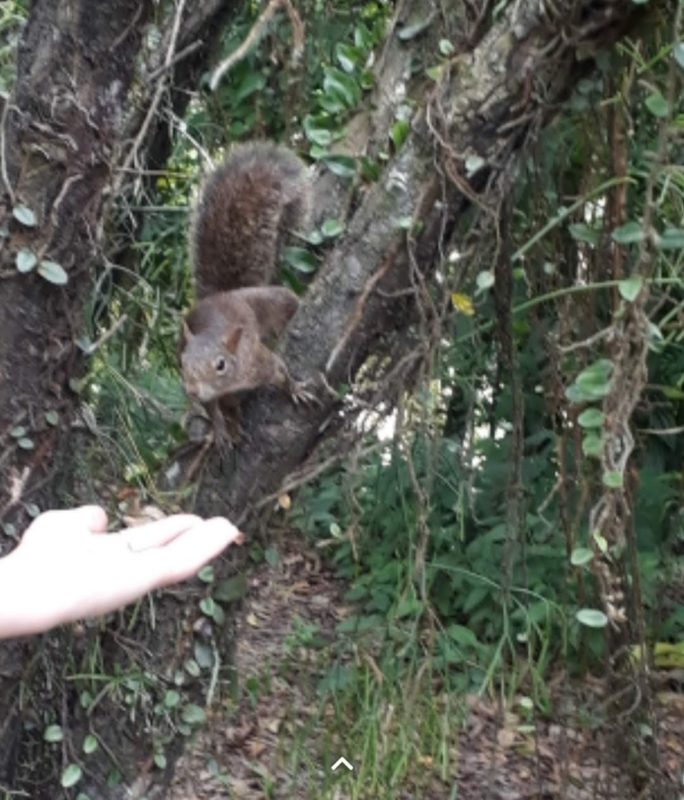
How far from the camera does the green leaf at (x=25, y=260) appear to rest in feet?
5.76

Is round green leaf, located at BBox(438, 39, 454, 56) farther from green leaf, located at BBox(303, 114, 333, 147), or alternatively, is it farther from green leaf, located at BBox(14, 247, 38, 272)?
green leaf, located at BBox(14, 247, 38, 272)

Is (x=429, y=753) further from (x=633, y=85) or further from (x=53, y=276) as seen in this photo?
(x=633, y=85)

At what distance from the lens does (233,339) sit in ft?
7.09

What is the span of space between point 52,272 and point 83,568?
66 centimetres

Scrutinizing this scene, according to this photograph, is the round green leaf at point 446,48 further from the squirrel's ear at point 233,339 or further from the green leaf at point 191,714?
the green leaf at point 191,714

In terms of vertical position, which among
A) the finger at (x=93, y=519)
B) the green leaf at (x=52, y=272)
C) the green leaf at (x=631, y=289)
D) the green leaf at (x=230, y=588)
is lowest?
the green leaf at (x=230, y=588)

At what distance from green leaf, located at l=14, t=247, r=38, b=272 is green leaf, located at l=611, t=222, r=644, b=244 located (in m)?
0.76

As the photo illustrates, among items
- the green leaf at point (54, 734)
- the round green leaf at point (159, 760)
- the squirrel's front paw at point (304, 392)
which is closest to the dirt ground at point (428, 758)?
the round green leaf at point (159, 760)

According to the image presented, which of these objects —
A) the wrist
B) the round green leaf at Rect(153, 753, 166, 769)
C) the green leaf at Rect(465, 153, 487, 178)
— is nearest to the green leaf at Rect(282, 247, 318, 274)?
the green leaf at Rect(465, 153, 487, 178)

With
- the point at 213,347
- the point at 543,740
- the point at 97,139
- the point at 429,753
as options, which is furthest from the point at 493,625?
the point at 97,139

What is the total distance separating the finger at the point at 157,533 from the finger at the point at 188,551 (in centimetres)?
1

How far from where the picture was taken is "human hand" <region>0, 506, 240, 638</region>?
119 cm

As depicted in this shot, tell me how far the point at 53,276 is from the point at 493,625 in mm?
1614

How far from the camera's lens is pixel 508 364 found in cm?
189
